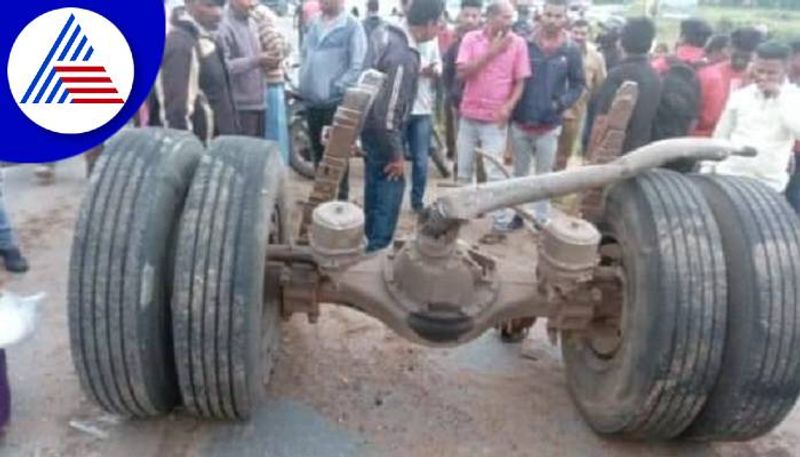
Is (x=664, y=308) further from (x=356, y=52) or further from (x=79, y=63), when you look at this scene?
(x=79, y=63)

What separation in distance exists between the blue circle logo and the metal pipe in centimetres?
266

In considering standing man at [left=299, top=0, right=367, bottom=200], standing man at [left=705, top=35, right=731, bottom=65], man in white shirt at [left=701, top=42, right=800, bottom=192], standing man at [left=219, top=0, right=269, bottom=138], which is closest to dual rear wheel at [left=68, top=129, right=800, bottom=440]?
man in white shirt at [left=701, top=42, right=800, bottom=192]

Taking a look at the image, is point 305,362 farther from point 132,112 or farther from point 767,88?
point 767,88

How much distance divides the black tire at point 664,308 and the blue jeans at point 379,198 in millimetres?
2127

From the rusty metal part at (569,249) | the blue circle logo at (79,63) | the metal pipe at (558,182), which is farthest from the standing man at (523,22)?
the rusty metal part at (569,249)

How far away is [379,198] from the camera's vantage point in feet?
18.3

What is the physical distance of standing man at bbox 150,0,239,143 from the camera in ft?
15.6

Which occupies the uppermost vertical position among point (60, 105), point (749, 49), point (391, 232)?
point (749, 49)

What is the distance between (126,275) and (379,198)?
263 centimetres

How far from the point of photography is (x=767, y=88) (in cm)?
495

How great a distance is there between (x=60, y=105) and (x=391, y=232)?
94.0 inches

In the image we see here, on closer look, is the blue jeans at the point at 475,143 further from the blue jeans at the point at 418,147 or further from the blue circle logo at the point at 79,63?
the blue circle logo at the point at 79,63

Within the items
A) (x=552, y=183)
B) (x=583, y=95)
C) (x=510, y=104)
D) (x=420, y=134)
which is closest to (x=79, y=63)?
(x=420, y=134)

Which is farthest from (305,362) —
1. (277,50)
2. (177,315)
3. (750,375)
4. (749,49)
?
(749,49)
